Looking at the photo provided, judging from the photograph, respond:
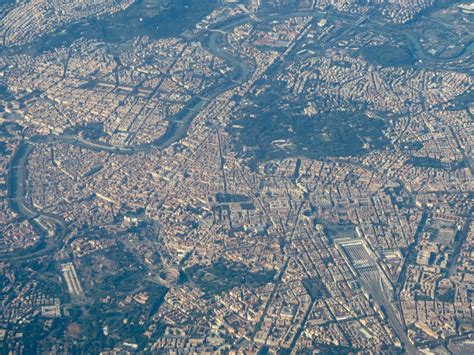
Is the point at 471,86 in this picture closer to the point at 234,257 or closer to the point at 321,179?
the point at 321,179

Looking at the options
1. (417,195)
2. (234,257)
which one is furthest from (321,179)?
(234,257)

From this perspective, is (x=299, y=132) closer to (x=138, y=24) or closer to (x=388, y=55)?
(x=388, y=55)

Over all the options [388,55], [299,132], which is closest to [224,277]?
[299,132]

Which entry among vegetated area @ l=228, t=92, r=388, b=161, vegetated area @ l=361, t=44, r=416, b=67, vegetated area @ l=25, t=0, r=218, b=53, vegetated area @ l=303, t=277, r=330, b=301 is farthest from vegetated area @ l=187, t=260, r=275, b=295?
vegetated area @ l=25, t=0, r=218, b=53

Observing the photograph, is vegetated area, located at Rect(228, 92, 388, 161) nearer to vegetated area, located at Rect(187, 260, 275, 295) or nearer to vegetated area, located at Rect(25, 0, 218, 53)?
vegetated area, located at Rect(187, 260, 275, 295)

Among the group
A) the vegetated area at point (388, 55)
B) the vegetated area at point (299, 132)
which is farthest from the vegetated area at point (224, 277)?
the vegetated area at point (388, 55)

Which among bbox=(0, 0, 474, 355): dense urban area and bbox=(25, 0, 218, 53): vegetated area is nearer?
bbox=(0, 0, 474, 355): dense urban area
